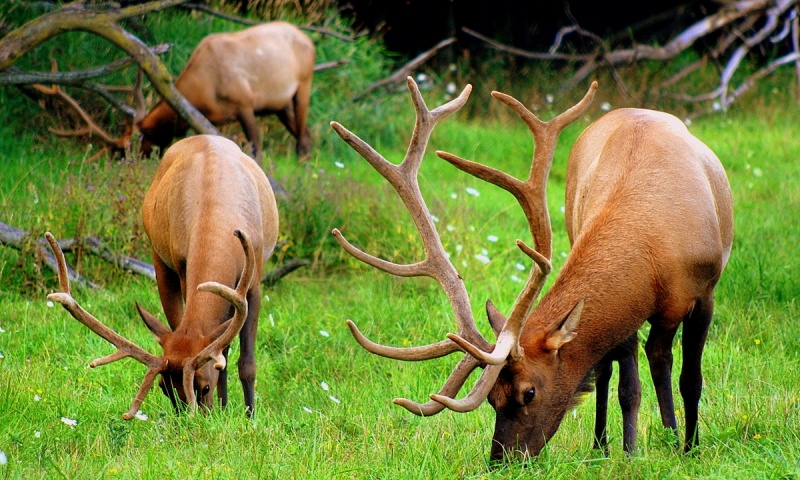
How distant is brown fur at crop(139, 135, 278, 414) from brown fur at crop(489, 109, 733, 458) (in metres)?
1.53

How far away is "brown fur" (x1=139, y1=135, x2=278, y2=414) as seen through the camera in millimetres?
4660

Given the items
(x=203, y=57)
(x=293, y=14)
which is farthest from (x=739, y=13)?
(x=203, y=57)

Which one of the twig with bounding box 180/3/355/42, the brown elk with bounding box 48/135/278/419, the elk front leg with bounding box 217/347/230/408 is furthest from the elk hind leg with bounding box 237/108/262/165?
the elk front leg with bounding box 217/347/230/408

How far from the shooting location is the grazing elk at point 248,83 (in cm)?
948

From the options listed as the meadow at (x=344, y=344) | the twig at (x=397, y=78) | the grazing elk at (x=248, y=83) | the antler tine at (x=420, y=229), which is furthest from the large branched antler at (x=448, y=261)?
the twig at (x=397, y=78)

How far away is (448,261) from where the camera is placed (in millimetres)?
4172

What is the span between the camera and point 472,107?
41.7 ft

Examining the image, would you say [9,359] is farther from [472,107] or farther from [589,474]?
[472,107]

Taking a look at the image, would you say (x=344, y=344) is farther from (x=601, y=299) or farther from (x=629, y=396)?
(x=601, y=299)

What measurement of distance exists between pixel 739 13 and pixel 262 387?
8927mm

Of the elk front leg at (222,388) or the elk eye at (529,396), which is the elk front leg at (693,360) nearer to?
the elk eye at (529,396)

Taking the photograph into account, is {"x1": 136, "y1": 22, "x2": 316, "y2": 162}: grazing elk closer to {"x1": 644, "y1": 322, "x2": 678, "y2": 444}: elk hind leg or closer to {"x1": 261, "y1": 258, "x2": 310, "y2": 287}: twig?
{"x1": 261, "y1": 258, "x2": 310, "y2": 287}: twig

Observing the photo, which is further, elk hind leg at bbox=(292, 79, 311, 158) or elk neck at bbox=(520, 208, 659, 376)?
elk hind leg at bbox=(292, 79, 311, 158)

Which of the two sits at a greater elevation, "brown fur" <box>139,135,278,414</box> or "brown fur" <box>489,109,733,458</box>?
"brown fur" <box>489,109,733,458</box>
